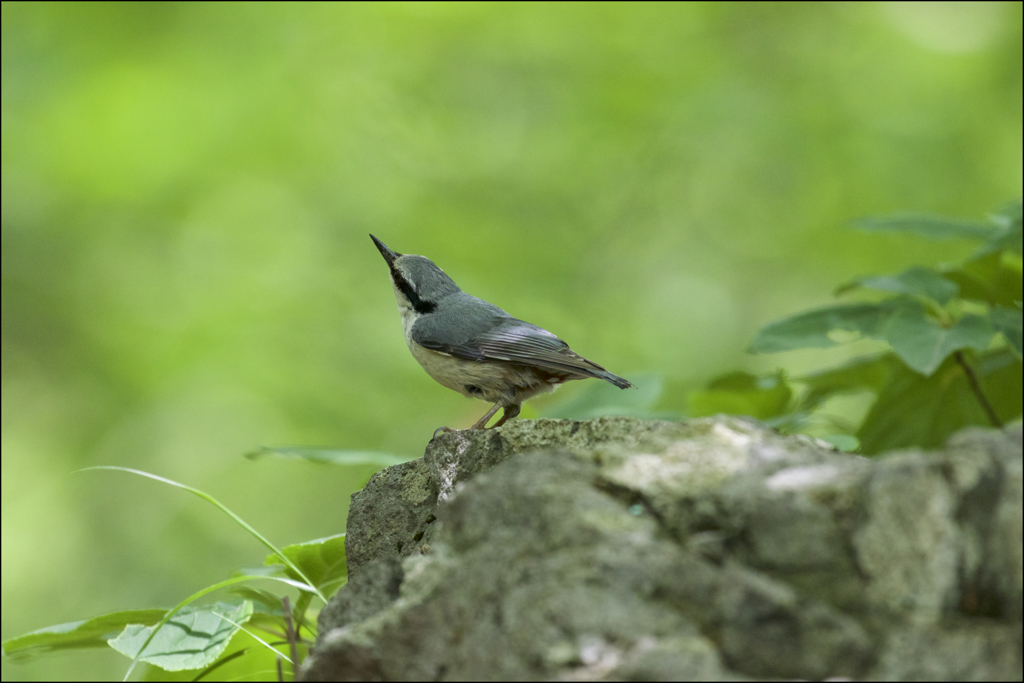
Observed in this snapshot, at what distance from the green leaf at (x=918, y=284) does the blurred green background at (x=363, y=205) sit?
A: 3743 millimetres

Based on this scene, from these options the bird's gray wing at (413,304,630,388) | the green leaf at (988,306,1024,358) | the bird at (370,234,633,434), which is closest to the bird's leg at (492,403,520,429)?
the bird at (370,234,633,434)

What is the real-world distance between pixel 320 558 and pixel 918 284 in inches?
76.1

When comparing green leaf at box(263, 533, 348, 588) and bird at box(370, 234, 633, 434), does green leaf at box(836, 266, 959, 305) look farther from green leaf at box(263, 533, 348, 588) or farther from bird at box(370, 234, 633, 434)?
green leaf at box(263, 533, 348, 588)

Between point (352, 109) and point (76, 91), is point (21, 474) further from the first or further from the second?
point (352, 109)

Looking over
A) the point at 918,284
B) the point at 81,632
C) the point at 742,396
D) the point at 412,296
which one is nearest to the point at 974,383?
the point at 918,284

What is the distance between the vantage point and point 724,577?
3.07 ft

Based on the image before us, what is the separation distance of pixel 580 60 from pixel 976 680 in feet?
23.6

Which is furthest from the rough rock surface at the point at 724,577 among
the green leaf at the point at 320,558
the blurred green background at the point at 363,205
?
the blurred green background at the point at 363,205

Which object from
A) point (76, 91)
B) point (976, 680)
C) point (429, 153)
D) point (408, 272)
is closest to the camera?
point (976, 680)

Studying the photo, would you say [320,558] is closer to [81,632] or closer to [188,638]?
[188,638]

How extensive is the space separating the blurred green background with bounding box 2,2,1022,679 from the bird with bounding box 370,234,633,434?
3.93m

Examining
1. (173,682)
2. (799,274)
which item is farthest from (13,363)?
(799,274)

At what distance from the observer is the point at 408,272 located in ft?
7.95

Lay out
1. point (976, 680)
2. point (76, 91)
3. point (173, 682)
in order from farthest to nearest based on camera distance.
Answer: point (76, 91), point (173, 682), point (976, 680)
